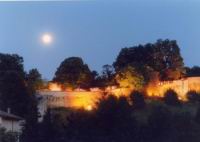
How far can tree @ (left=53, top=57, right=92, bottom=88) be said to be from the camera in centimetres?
5553

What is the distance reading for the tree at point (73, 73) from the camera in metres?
55.5

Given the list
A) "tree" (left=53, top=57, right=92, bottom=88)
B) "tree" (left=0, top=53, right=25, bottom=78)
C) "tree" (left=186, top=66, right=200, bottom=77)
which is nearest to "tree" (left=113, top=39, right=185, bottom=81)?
"tree" (left=53, top=57, right=92, bottom=88)

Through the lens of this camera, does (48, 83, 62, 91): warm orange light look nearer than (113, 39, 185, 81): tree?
No

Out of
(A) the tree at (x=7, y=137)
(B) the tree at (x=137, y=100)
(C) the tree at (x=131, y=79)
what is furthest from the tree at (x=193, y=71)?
(A) the tree at (x=7, y=137)

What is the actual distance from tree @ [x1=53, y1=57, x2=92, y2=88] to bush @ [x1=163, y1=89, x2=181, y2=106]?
717 cm

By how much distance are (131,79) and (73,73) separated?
195 inches

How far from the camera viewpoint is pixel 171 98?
5106 cm

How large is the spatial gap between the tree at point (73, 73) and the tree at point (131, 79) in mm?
3800

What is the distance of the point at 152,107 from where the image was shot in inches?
1914

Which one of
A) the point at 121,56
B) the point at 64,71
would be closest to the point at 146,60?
the point at 121,56

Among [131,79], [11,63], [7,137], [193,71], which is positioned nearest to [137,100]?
[131,79]

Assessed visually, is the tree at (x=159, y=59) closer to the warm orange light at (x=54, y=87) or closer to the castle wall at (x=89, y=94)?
the castle wall at (x=89, y=94)

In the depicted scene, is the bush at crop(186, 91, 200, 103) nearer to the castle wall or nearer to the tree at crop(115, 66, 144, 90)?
the castle wall

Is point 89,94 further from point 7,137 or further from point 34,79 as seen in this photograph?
point 7,137
